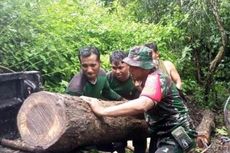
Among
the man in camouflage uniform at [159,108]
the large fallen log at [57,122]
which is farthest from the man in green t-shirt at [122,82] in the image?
the large fallen log at [57,122]

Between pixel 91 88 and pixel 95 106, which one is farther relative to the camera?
pixel 91 88

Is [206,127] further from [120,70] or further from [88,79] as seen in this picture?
[88,79]

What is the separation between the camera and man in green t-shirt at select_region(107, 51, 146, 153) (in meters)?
5.37

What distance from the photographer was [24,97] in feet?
14.8

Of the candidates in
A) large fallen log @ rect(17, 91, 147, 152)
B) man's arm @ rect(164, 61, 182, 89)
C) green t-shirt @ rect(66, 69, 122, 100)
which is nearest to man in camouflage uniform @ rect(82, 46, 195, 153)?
large fallen log @ rect(17, 91, 147, 152)

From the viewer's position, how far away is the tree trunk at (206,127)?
24.5 ft

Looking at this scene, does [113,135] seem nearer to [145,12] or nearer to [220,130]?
[220,130]

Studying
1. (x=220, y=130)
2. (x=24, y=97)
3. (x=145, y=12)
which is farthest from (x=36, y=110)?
(x=145, y=12)

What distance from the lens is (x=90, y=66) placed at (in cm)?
482

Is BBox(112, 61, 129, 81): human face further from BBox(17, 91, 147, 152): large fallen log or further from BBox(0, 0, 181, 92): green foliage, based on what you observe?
BBox(0, 0, 181, 92): green foliage

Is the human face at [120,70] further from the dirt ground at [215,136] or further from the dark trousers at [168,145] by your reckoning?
the dirt ground at [215,136]

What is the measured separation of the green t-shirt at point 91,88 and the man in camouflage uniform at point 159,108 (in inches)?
20.7

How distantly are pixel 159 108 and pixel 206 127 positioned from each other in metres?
4.19

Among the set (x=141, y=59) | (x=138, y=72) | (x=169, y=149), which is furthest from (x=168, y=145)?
(x=141, y=59)
